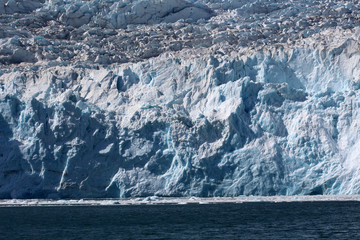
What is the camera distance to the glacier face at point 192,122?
139 ft

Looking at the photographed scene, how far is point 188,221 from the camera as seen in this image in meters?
33.7

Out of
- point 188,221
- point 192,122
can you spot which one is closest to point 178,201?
point 192,122

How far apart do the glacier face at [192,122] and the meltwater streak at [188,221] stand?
162 centimetres

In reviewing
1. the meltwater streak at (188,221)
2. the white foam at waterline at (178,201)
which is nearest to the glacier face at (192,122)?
the white foam at waterline at (178,201)

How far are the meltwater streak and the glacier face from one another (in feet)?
5.32

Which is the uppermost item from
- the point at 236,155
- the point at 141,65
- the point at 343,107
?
the point at 141,65

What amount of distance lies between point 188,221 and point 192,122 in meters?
11.8

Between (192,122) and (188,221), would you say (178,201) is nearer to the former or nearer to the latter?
(192,122)

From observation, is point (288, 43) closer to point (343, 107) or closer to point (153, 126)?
point (343, 107)

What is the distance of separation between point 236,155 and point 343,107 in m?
7.62

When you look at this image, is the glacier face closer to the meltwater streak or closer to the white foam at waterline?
the white foam at waterline

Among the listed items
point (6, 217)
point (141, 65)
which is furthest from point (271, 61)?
point (6, 217)

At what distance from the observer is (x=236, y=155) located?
42531 millimetres

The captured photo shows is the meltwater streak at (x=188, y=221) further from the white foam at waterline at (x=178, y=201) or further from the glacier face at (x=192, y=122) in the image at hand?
the glacier face at (x=192, y=122)
